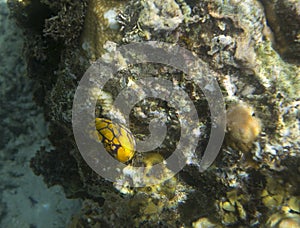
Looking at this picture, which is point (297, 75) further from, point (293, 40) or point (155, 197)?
point (155, 197)

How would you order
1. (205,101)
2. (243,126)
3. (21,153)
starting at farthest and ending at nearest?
(21,153), (205,101), (243,126)

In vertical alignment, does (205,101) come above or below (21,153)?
above

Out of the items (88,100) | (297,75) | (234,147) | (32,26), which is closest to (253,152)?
(234,147)

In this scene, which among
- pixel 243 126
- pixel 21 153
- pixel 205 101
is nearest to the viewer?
pixel 243 126

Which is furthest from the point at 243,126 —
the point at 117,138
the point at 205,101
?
the point at 117,138

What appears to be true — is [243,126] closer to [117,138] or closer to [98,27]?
[117,138]

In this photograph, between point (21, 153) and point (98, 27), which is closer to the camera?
point (98, 27)

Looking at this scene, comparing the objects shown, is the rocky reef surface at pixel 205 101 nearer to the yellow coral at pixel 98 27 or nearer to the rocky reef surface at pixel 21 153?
the yellow coral at pixel 98 27

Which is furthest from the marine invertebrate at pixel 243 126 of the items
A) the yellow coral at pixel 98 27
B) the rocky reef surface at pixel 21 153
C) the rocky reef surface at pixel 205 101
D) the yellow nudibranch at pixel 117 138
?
the rocky reef surface at pixel 21 153
